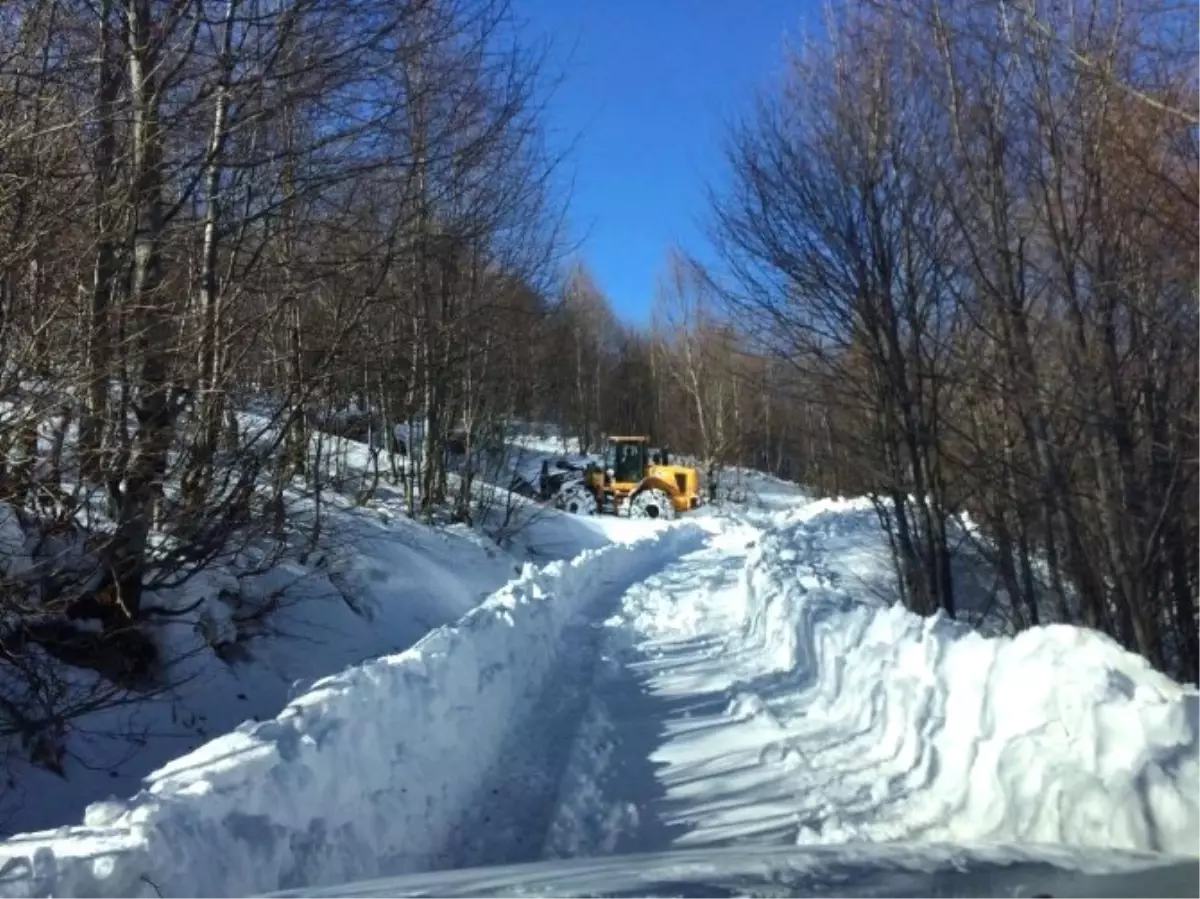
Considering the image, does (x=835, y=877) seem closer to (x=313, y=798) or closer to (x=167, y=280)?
(x=313, y=798)

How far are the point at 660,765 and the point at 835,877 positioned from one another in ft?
11.1

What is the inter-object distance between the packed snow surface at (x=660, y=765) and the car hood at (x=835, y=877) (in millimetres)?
330

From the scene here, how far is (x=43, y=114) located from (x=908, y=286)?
29.3ft

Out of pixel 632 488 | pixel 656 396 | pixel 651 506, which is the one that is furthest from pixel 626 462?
pixel 656 396

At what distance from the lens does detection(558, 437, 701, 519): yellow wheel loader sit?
38969mm

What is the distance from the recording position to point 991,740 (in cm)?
607

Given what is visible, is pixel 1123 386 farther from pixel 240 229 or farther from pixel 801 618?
pixel 240 229

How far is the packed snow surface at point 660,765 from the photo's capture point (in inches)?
189

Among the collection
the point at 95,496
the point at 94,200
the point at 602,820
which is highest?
the point at 94,200

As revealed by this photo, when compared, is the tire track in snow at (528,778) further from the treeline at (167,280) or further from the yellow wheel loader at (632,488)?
the yellow wheel loader at (632,488)

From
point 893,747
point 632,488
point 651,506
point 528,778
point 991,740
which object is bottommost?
point 528,778

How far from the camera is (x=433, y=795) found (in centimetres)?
660

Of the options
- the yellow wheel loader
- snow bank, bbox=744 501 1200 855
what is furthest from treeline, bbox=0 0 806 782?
the yellow wheel loader

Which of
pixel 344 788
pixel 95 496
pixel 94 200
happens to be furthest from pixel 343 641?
pixel 344 788
